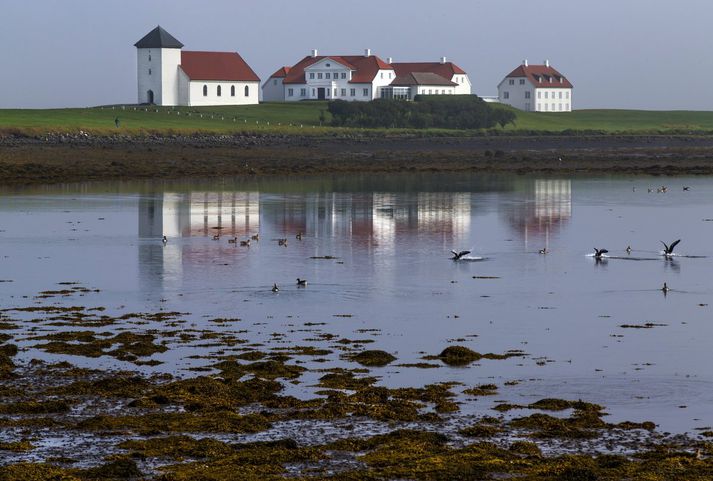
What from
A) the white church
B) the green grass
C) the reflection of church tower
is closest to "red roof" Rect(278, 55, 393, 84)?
the green grass

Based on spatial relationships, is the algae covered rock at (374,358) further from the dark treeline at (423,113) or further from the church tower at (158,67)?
the church tower at (158,67)

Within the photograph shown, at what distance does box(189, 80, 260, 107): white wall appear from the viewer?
127812 mm

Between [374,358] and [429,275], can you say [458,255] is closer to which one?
[429,275]

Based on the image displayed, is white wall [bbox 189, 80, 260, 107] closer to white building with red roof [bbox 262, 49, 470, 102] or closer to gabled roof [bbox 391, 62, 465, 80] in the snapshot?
white building with red roof [bbox 262, 49, 470, 102]

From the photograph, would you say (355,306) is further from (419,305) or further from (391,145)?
(391,145)

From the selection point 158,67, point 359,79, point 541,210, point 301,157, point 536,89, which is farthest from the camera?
point 536,89

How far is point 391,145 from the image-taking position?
97062 millimetres

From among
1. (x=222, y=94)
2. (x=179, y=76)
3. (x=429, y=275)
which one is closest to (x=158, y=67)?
(x=179, y=76)

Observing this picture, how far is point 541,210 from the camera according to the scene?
45062mm

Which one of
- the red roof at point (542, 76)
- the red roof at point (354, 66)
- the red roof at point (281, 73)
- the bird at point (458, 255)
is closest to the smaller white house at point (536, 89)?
the red roof at point (542, 76)

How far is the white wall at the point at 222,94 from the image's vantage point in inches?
5032

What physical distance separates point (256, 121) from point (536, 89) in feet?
191

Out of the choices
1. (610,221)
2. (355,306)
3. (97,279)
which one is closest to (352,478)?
(355,306)

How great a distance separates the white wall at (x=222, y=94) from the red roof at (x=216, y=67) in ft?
1.69
